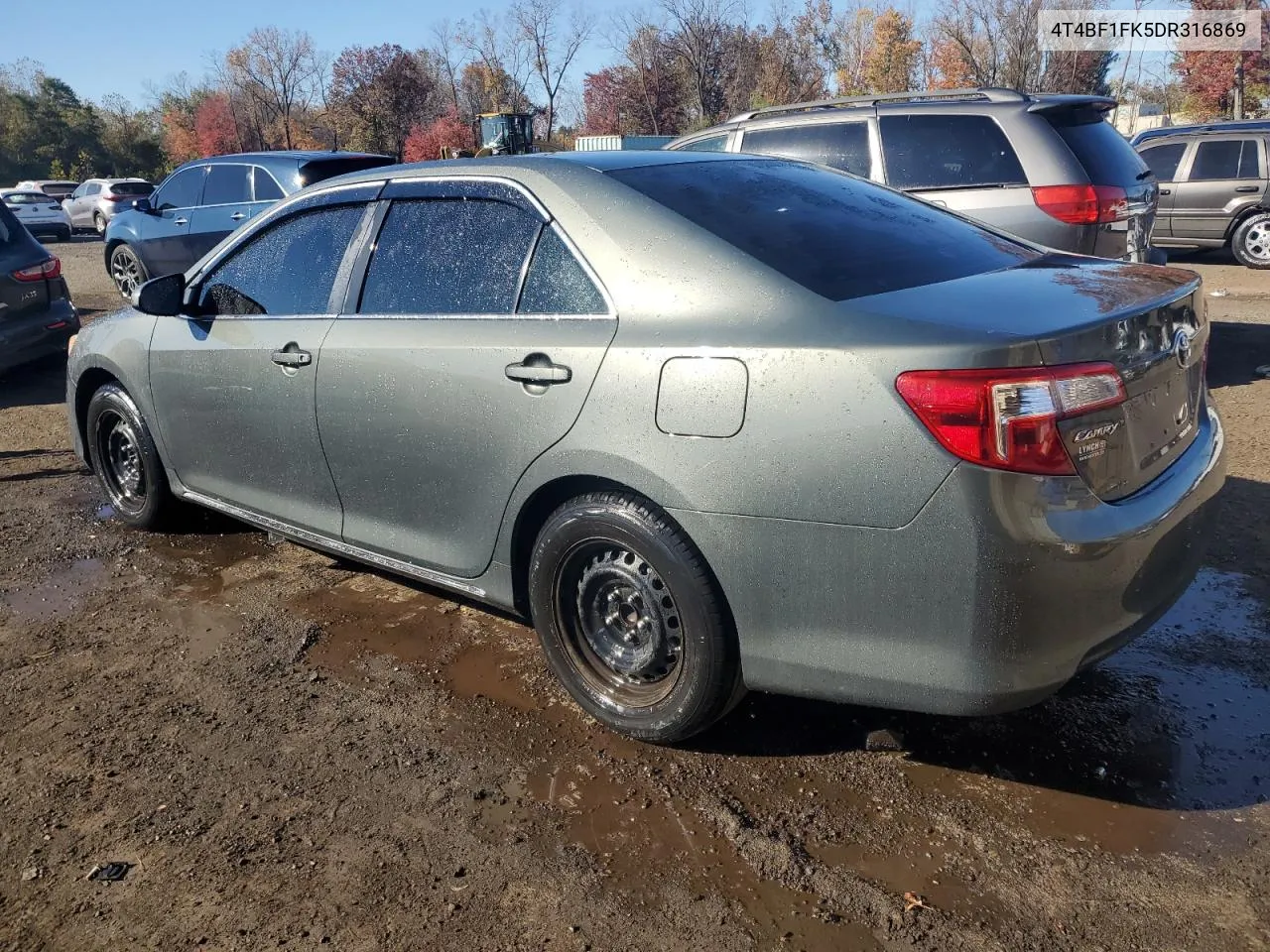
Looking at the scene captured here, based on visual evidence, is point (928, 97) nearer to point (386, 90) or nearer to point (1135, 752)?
point (1135, 752)

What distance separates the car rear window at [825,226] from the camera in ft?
9.48

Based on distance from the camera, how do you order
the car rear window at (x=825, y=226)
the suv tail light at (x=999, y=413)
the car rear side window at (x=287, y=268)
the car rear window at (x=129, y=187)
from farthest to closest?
the car rear window at (x=129, y=187) → the car rear side window at (x=287, y=268) → the car rear window at (x=825, y=226) → the suv tail light at (x=999, y=413)

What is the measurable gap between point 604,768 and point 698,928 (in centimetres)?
72

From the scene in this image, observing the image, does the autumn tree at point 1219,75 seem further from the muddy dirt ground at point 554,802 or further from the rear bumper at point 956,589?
the rear bumper at point 956,589

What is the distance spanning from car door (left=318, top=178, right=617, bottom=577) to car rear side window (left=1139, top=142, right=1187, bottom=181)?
12704 millimetres

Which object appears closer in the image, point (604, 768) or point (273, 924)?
point (273, 924)

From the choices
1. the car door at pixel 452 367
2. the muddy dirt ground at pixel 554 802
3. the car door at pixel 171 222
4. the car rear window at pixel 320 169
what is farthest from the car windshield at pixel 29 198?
Result: the car door at pixel 452 367

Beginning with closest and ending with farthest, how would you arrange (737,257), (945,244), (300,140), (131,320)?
(737,257) → (945,244) → (131,320) → (300,140)

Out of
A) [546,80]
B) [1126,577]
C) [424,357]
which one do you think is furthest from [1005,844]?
[546,80]

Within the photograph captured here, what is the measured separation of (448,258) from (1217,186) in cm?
1286

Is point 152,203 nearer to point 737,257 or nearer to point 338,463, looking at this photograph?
point 338,463

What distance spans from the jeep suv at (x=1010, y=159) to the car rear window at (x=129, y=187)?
84.9 feet

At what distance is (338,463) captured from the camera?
3758 millimetres

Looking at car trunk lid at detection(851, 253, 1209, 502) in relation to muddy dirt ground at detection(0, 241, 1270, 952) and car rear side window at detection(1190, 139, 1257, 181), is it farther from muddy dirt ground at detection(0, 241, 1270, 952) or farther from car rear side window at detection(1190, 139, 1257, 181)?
car rear side window at detection(1190, 139, 1257, 181)
